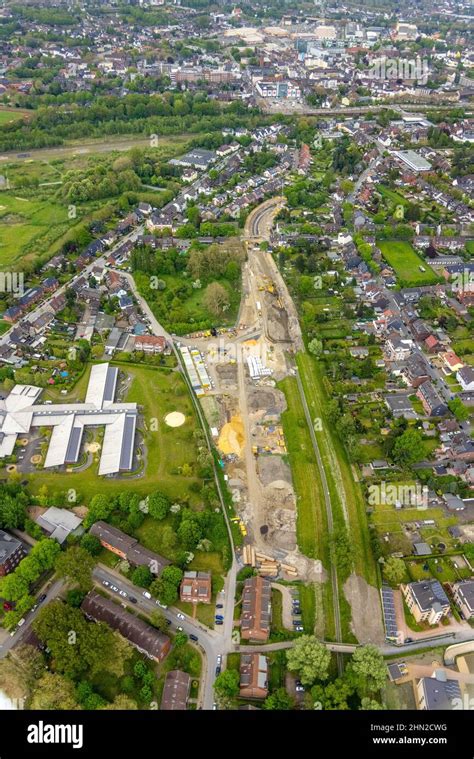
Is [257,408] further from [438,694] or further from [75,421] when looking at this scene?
[438,694]

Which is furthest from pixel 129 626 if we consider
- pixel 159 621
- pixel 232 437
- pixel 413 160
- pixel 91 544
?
pixel 413 160

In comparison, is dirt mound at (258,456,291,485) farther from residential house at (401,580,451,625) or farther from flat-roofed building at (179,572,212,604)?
residential house at (401,580,451,625)

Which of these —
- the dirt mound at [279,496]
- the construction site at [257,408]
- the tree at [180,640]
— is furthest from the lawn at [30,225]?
the tree at [180,640]

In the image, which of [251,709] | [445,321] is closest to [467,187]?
[445,321]

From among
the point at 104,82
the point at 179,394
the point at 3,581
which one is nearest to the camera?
the point at 3,581

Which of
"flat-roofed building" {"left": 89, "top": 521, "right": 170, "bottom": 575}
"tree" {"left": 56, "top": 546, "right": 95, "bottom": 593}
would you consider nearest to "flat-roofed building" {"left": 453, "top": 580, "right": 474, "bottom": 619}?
"flat-roofed building" {"left": 89, "top": 521, "right": 170, "bottom": 575}

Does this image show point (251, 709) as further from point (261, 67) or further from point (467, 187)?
point (261, 67)
